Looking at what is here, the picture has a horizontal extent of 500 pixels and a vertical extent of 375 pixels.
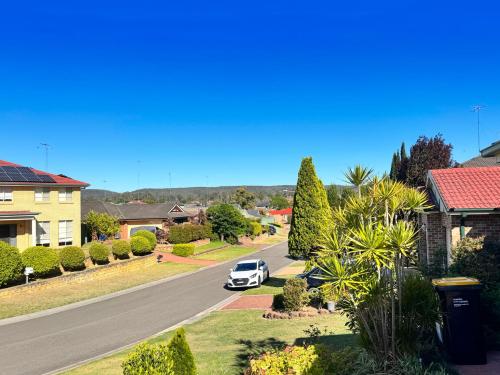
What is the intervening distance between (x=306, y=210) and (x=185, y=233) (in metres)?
27.1

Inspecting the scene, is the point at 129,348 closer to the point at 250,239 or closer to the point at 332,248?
the point at 332,248

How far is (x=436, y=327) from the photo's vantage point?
25.5 feet

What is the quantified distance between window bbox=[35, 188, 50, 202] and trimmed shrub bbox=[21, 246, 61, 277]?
33.8 ft

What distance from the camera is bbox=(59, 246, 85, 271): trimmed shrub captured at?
2541cm

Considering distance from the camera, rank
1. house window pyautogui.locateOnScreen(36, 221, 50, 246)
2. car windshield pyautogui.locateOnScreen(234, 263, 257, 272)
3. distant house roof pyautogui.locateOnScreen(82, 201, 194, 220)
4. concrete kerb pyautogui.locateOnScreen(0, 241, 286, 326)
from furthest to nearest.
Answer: distant house roof pyautogui.locateOnScreen(82, 201, 194, 220)
house window pyautogui.locateOnScreen(36, 221, 50, 246)
car windshield pyautogui.locateOnScreen(234, 263, 257, 272)
concrete kerb pyautogui.locateOnScreen(0, 241, 286, 326)

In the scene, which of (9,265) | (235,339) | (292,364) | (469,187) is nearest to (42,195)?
(9,265)

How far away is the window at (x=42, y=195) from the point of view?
32625mm

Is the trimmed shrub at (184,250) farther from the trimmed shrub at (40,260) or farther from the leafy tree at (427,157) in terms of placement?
the leafy tree at (427,157)

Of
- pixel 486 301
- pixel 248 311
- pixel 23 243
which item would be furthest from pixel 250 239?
pixel 486 301

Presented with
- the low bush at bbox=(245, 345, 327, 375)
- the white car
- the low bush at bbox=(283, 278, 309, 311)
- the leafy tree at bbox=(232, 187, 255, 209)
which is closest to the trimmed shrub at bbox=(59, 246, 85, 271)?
the white car

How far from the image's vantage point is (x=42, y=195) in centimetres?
3291

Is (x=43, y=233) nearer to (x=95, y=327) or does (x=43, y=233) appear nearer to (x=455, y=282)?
(x=95, y=327)

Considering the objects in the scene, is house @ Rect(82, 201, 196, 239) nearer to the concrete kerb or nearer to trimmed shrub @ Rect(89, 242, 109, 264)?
trimmed shrub @ Rect(89, 242, 109, 264)

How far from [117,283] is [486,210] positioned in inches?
833
